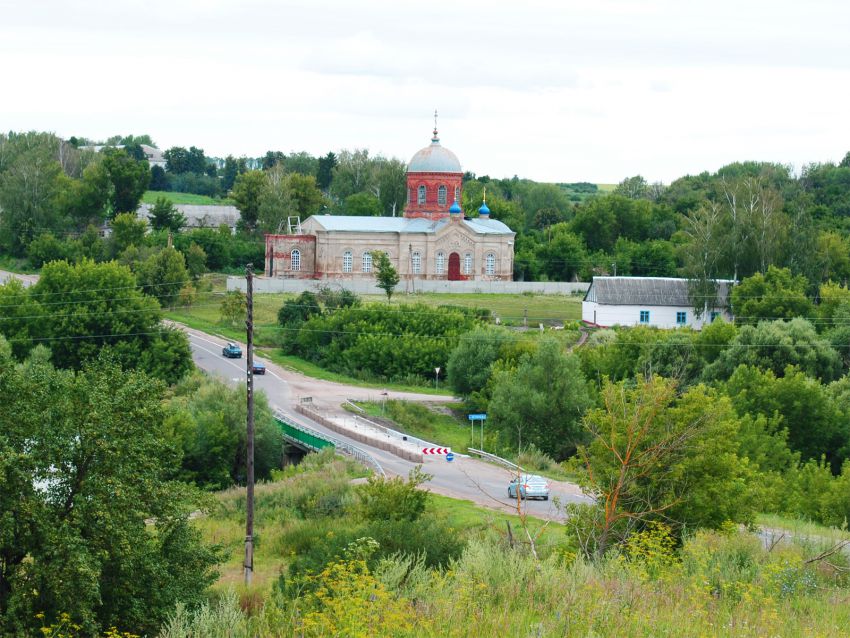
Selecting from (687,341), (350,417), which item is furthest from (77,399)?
(687,341)

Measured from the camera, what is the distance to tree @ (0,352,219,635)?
20.3 m

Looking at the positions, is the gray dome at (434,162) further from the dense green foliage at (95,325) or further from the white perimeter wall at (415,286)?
the dense green foliage at (95,325)

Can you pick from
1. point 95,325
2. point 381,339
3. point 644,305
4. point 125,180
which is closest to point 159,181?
point 125,180

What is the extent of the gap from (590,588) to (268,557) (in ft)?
52.3

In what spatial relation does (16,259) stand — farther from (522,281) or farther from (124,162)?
(522,281)

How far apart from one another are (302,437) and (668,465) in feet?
70.6

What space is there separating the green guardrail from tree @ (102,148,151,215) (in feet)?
182

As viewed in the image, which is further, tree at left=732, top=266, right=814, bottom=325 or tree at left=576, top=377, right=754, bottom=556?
tree at left=732, top=266, right=814, bottom=325

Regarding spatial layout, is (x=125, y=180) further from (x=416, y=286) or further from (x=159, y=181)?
(x=159, y=181)

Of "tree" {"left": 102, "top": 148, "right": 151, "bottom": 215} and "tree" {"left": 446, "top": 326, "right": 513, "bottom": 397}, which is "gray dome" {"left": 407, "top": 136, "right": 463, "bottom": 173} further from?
"tree" {"left": 446, "top": 326, "right": 513, "bottom": 397}

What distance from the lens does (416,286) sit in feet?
258

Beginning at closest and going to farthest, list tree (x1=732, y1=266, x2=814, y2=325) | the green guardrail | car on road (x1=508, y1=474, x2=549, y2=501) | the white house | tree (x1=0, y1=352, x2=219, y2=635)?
tree (x1=0, y1=352, x2=219, y2=635)
car on road (x1=508, y1=474, x2=549, y2=501)
the green guardrail
tree (x1=732, y1=266, x2=814, y2=325)
the white house

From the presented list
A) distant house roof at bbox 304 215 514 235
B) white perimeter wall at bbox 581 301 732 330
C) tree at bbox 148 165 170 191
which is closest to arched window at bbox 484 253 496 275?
distant house roof at bbox 304 215 514 235

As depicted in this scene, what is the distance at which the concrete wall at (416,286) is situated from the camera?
75.8 metres
